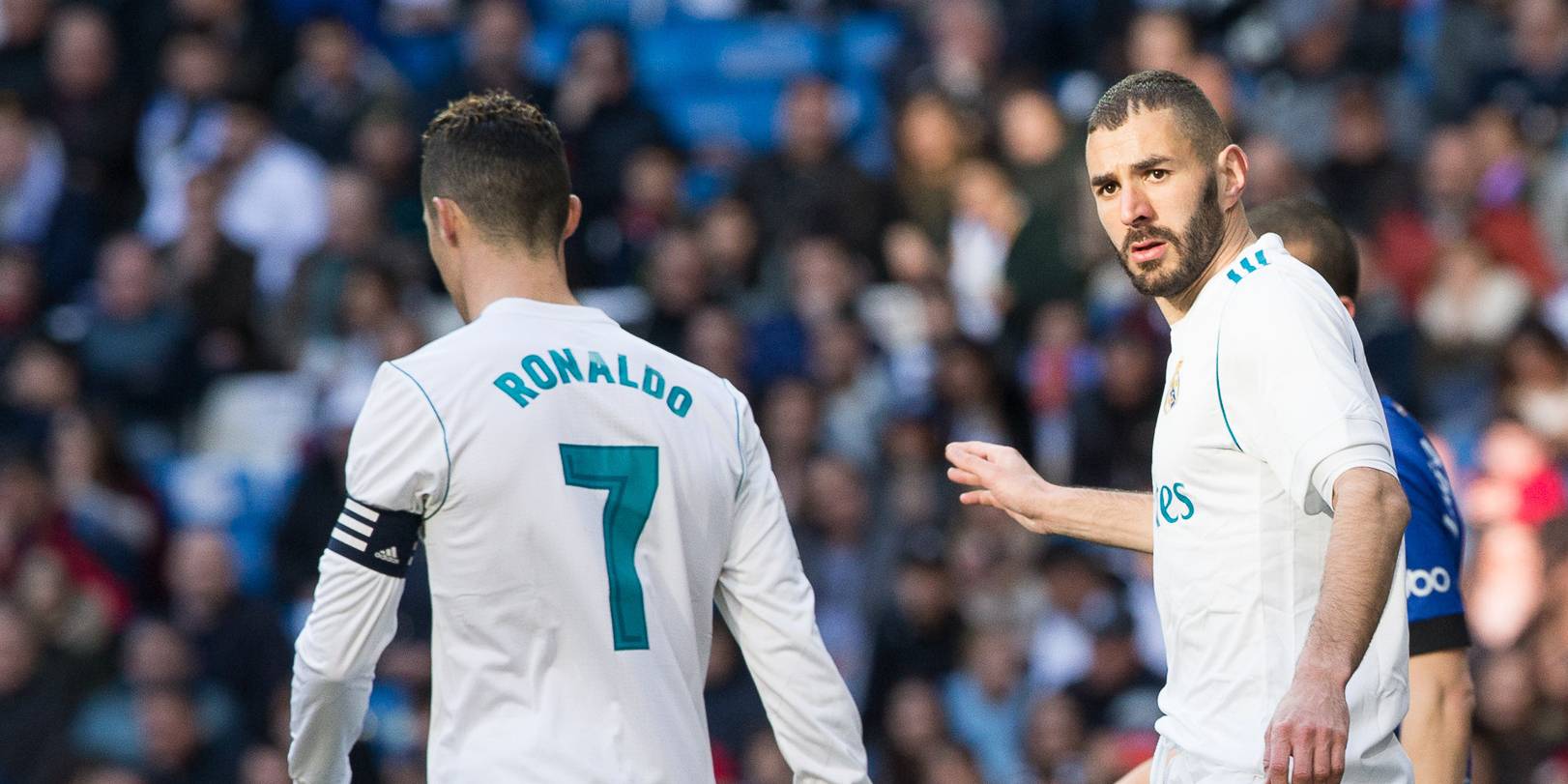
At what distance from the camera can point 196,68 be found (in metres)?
14.3

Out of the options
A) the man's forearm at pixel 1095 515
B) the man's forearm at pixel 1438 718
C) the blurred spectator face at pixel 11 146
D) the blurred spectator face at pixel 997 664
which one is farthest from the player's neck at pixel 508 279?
the blurred spectator face at pixel 11 146

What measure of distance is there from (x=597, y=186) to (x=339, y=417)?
2336 mm

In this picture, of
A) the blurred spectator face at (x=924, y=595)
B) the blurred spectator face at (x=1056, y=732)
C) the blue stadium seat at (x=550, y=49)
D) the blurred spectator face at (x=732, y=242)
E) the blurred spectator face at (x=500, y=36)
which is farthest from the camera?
the blue stadium seat at (x=550, y=49)

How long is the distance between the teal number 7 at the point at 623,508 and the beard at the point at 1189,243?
1.14m

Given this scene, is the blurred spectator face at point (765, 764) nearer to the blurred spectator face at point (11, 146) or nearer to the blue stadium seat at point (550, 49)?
the blue stadium seat at point (550, 49)

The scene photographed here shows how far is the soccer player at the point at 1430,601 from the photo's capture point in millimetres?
4789

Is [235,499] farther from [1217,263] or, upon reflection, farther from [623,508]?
[1217,263]

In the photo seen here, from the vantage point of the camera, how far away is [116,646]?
11258 mm

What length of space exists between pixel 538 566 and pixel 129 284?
9.30 meters

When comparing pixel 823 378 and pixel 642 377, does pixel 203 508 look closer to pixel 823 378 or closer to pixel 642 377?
pixel 823 378

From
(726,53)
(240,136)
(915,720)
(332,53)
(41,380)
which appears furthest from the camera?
(726,53)

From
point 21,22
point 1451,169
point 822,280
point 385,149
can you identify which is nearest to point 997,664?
point 822,280

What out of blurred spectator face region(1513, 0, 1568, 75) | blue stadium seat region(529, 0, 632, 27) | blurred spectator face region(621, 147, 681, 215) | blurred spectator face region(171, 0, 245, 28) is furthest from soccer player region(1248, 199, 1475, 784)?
blue stadium seat region(529, 0, 632, 27)

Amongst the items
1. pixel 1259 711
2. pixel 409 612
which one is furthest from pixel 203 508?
pixel 1259 711
